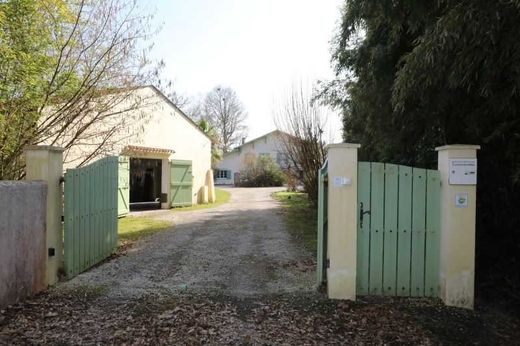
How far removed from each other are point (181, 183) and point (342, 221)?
13122mm

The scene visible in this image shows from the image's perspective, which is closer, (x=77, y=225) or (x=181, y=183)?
(x=77, y=225)

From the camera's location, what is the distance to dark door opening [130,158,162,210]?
55.9 ft

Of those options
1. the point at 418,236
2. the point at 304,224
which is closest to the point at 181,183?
the point at 304,224

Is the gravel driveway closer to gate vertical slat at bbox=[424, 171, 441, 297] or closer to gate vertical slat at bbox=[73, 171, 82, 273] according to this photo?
gate vertical slat at bbox=[73, 171, 82, 273]

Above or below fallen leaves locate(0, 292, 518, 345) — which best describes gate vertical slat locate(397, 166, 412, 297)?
above

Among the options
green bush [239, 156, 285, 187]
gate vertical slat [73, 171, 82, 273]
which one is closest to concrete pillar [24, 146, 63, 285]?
gate vertical slat [73, 171, 82, 273]

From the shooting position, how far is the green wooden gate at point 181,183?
17.1 metres

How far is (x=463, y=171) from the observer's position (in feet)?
16.0

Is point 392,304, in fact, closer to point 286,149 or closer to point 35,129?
point 35,129

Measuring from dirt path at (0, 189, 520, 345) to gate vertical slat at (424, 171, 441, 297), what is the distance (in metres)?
0.24

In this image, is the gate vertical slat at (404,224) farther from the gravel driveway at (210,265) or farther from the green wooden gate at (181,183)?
the green wooden gate at (181,183)

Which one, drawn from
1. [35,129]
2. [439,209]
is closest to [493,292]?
[439,209]

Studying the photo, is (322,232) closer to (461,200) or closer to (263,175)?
(461,200)

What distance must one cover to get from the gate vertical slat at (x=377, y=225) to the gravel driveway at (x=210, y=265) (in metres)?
0.84
